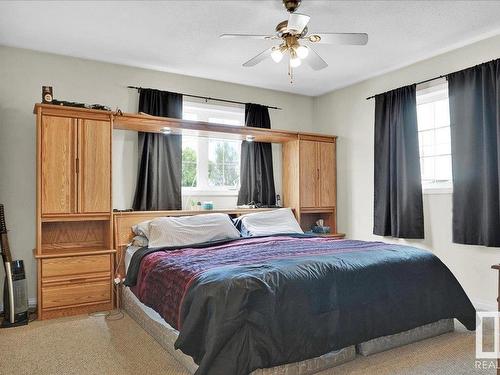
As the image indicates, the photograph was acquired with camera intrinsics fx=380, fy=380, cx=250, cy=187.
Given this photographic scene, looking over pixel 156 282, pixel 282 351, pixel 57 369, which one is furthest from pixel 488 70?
pixel 57 369

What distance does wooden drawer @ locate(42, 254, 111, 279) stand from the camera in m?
3.44

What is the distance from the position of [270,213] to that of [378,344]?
2.26m

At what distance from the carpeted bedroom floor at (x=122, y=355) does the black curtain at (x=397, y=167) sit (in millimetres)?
1360

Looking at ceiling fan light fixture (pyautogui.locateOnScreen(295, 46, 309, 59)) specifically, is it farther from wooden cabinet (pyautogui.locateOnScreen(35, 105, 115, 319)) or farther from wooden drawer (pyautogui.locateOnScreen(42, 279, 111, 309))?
wooden drawer (pyautogui.locateOnScreen(42, 279, 111, 309))

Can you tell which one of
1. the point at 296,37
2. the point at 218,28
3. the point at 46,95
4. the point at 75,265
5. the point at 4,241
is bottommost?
the point at 75,265

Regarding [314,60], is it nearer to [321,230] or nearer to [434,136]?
[434,136]

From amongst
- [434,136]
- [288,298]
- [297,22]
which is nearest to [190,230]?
[288,298]

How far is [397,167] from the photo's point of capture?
14.3 feet

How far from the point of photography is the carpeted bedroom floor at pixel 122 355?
7.95 ft

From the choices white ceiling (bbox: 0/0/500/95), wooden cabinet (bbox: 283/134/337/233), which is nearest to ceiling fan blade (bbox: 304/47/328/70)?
white ceiling (bbox: 0/0/500/95)

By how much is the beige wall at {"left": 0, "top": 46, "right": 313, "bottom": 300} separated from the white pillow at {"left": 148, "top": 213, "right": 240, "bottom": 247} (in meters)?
0.77

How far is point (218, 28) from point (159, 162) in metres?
1.70

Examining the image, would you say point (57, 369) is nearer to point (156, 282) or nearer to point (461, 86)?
point (156, 282)

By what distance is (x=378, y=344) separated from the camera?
2.63 meters
